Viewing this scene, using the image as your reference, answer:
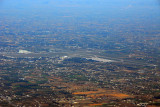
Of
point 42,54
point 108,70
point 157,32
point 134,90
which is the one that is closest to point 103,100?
point 134,90

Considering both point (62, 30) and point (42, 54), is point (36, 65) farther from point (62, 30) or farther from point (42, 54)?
point (62, 30)

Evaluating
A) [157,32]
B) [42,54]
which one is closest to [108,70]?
[42,54]

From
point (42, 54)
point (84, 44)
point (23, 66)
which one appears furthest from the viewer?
point (84, 44)

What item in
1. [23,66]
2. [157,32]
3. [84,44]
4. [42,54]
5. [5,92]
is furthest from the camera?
[157,32]

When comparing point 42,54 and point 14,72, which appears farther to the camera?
point 42,54

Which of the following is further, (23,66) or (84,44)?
(84,44)

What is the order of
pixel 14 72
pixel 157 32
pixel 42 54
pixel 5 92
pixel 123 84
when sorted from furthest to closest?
pixel 157 32, pixel 42 54, pixel 14 72, pixel 123 84, pixel 5 92

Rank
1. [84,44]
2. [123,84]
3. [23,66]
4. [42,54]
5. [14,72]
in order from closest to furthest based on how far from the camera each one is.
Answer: [123,84] → [14,72] → [23,66] → [42,54] → [84,44]

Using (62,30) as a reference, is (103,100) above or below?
below

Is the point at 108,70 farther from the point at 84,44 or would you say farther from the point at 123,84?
the point at 84,44
